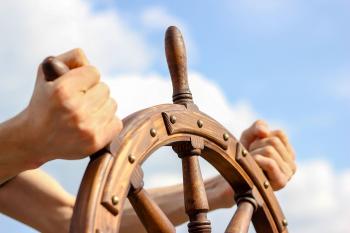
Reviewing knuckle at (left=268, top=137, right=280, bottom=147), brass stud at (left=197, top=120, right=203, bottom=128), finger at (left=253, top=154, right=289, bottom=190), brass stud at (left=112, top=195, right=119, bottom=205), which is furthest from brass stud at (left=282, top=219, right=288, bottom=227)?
brass stud at (left=112, top=195, right=119, bottom=205)

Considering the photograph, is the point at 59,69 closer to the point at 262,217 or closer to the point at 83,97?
the point at 83,97

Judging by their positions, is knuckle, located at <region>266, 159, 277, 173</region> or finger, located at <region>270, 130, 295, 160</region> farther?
finger, located at <region>270, 130, 295, 160</region>

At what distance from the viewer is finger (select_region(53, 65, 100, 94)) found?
100 cm

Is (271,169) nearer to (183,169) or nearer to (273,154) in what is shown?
(273,154)

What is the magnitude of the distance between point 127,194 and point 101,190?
122 mm

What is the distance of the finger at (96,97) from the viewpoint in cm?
102

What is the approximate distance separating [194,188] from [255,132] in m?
0.43

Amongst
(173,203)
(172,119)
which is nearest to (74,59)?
(172,119)

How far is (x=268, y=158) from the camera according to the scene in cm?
161

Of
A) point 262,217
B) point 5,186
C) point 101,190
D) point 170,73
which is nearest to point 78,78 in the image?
point 101,190

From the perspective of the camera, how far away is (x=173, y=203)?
6.32 feet

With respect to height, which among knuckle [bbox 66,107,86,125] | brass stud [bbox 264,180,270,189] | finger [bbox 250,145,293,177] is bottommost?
knuckle [bbox 66,107,86,125]

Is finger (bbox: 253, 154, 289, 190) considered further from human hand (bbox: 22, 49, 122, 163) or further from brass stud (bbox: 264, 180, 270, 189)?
human hand (bbox: 22, 49, 122, 163)

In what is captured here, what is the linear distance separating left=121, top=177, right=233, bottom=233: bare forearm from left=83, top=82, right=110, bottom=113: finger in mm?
795
